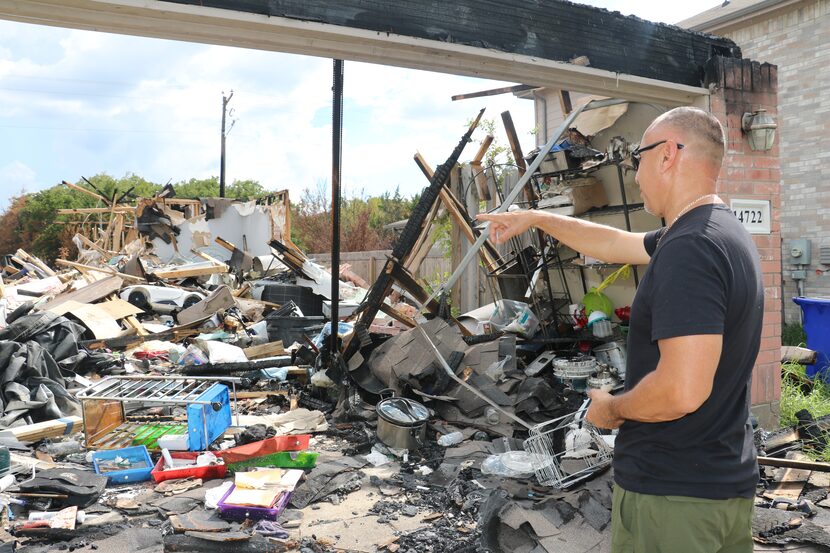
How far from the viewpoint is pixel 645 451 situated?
5.95 ft

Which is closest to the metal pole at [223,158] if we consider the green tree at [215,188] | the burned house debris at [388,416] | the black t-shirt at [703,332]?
the green tree at [215,188]

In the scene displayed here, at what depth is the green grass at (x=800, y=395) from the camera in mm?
5836

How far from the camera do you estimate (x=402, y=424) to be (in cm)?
513

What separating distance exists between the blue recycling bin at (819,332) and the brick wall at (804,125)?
11.8 feet

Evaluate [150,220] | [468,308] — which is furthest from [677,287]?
[150,220]

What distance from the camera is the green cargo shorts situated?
1.73m

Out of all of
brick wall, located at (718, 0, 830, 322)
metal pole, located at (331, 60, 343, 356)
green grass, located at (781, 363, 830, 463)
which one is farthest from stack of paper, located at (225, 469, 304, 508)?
brick wall, located at (718, 0, 830, 322)

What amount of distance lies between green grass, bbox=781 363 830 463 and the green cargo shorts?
154 inches

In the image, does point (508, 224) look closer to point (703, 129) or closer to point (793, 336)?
point (703, 129)

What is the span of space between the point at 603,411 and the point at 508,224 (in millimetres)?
1163

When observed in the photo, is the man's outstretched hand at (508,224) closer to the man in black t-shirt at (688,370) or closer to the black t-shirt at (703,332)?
the man in black t-shirt at (688,370)

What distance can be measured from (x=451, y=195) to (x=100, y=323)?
245 inches

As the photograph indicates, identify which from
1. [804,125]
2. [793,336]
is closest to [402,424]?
[793,336]

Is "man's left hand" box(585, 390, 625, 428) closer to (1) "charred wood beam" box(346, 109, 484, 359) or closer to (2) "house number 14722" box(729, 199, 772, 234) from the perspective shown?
(2) "house number 14722" box(729, 199, 772, 234)
